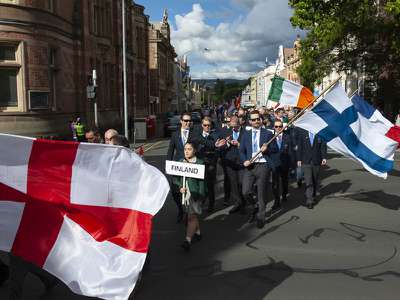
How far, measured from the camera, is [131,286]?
437 cm

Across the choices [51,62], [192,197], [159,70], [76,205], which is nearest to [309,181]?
[192,197]

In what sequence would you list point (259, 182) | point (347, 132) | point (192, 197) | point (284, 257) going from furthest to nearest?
point (347, 132)
point (259, 182)
point (192, 197)
point (284, 257)

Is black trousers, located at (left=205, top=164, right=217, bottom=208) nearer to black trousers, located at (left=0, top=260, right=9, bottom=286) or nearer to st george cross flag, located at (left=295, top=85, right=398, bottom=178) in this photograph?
st george cross flag, located at (left=295, top=85, right=398, bottom=178)

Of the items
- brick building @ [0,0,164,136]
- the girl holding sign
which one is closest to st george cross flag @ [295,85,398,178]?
the girl holding sign

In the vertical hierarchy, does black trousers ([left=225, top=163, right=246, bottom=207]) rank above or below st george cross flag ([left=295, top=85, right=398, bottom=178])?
below

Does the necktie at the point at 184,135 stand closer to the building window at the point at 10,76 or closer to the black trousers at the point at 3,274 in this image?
the black trousers at the point at 3,274

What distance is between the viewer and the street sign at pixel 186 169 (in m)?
7.12

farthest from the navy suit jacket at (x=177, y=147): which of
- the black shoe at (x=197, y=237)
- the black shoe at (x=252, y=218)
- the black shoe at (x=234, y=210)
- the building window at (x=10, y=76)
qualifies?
the building window at (x=10, y=76)

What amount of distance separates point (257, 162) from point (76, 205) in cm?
430

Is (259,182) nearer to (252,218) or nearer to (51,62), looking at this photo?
(252,218)

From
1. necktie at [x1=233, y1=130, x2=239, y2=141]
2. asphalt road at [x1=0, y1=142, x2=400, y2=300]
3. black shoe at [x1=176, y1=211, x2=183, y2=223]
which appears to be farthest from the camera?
necktie at [x1=233, y1=130, x2=239, y2=141]

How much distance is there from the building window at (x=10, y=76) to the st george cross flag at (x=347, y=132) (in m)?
16.0

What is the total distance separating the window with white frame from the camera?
21453 millimetres

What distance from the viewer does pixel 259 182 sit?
837cm
